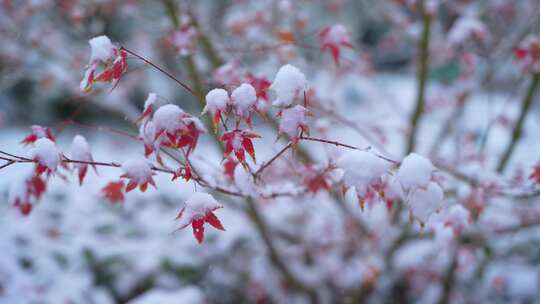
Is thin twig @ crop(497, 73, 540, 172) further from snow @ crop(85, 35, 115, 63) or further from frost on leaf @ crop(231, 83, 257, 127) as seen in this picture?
snow @ crop(85, 35, 115, 63)

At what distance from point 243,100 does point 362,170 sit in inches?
17.7

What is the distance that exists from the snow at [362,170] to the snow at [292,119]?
0.22 metres

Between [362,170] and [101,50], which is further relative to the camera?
[101,50]

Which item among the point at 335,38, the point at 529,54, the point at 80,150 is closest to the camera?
the point at 80,150

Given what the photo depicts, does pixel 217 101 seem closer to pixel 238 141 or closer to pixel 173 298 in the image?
pixel 238 141

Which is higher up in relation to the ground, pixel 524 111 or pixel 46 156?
pixel 524 111

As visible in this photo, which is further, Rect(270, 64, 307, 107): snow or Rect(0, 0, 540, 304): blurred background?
Rect(0, 0, 540, 304): blurred background

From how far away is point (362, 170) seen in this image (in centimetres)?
112

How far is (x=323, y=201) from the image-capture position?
4.84 meters

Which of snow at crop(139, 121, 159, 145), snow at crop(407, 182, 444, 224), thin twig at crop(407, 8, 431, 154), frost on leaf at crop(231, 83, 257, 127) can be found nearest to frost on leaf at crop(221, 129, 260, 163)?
frost on leaf at crop(231, 83, 257, 127)

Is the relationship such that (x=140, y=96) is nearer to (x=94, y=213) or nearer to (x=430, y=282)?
(x=94, y=213)

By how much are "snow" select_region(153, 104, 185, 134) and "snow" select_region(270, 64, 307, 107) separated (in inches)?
13.0

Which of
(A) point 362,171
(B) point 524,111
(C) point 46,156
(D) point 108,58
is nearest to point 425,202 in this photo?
(A) point 362,171

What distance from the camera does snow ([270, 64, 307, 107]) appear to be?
1223mm
